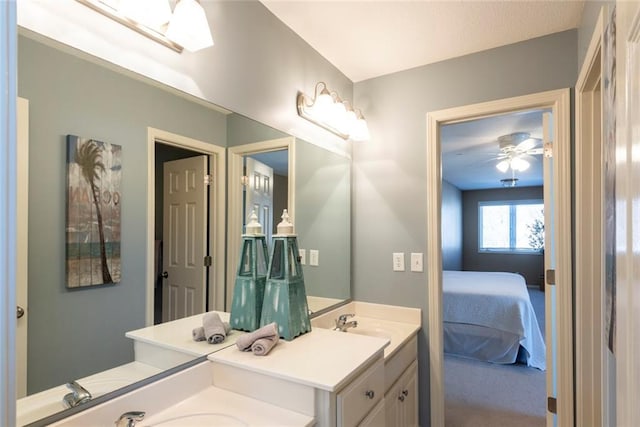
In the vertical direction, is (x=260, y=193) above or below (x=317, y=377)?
above

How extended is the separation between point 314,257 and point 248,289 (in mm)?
629

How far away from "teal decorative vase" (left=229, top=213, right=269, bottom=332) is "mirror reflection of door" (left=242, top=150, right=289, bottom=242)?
10 centimetres

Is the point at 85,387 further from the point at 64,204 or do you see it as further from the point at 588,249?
the point at 588,249

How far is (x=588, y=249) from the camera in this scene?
164 centimetres

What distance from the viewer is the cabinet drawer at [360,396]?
107 cm

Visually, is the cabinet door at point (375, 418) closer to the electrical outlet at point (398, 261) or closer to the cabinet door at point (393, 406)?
the cabinet door at point (393, 406)

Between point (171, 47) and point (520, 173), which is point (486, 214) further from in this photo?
point (171, 47)

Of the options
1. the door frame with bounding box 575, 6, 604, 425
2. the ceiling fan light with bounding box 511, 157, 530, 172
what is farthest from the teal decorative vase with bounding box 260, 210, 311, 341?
the ceiling fan light with bounding box 511, 157, 530, 172

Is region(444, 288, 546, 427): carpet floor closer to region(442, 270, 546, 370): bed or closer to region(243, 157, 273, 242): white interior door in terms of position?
region(442, 270, 546, 370): bed

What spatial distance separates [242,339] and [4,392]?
0.88 metres

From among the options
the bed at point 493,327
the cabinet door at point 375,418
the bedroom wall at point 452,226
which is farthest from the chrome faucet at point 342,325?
the bedroom wall at point 452,226

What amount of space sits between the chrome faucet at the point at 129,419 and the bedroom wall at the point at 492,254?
26.0 feet

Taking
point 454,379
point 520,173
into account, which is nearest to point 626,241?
point 454,379

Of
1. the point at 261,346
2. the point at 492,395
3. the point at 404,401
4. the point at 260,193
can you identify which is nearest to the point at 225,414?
the point at 261,346
